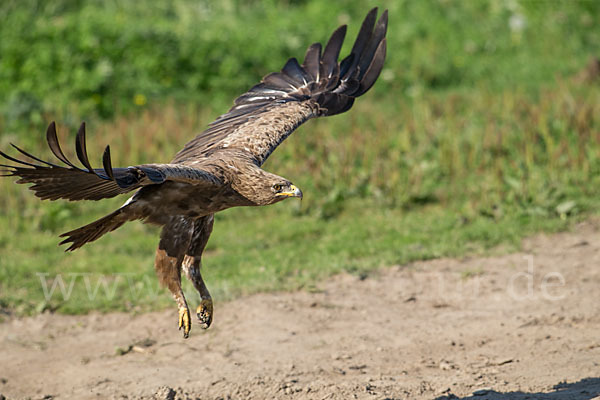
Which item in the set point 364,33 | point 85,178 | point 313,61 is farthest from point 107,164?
point 313,61

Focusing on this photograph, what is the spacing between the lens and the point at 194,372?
600 centimetres

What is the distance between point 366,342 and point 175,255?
1701 millimetres

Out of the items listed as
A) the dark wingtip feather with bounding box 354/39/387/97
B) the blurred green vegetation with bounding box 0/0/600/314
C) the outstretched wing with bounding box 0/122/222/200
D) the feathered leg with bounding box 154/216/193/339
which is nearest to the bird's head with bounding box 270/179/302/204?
the feathered leg with bounding box 154/216/193/339

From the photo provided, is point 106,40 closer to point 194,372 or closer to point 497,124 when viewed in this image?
point 497,124

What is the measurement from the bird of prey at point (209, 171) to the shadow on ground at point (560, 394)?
174 cm

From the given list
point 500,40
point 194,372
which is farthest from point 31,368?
point 500,40

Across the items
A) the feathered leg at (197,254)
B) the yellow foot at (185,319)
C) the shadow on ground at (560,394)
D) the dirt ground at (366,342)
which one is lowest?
the shadow on ground at (560,394)

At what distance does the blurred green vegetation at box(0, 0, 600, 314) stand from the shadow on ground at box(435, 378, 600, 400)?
237 centimetres

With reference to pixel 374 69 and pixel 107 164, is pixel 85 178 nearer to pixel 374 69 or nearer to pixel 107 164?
pixel 107 164

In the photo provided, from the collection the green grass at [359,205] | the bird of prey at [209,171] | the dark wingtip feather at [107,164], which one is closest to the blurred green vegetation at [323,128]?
the green grass at [359,205]

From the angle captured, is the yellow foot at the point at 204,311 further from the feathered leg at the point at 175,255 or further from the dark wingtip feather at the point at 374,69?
the dark wingtip feather at the point at 374,69

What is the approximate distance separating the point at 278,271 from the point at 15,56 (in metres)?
6.04

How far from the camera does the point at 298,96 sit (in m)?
7.20

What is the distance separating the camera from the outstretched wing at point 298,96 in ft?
20.8
